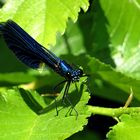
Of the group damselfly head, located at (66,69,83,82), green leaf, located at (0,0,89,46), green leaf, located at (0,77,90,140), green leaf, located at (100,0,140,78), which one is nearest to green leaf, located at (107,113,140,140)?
green leaf, located at (0,77,90,140)

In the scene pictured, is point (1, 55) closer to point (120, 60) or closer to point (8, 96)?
point (120, 60)

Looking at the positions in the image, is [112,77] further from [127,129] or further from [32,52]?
[127,129]

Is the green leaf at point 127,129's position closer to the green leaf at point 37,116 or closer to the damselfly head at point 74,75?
the green leaf at point 37,116

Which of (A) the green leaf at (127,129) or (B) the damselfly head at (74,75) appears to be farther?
(B) the damselfly head at (74,75)

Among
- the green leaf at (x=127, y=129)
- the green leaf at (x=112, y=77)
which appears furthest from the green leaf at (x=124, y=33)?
the green leaf at (x=127, y=129)

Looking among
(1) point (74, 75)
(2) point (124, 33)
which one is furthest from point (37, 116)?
(2) point (124, 33)

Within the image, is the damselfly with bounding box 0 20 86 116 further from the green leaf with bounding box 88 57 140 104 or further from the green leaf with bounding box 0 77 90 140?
the green leaf with bounding box 88 57 140 104

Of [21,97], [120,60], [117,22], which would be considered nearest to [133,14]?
[117,22]
